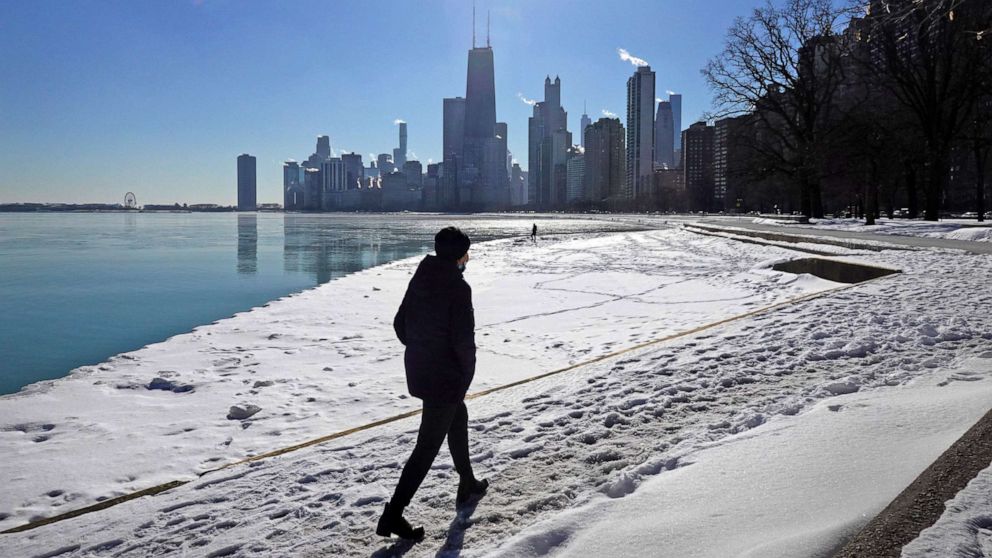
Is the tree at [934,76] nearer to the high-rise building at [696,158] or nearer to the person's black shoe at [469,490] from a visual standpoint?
the person's black shoe at [469,490]

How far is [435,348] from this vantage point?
330 cm

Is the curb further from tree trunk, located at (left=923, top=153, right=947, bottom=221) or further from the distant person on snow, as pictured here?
tree trunk, located at (left=923, top=153, right=947, bottom=221)

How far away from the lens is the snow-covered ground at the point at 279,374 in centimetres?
498

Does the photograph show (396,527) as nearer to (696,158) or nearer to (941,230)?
(941,230)

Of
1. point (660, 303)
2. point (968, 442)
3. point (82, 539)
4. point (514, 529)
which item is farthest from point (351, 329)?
point (968, 442)

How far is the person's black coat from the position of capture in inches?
129

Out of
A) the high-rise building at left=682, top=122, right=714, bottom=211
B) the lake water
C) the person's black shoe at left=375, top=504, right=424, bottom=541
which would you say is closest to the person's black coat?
the person's black shoe at left=375, top=504, right=424, bottom=541

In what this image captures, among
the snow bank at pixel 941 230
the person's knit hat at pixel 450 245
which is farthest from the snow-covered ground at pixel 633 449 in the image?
the snow bank at pixel 941 230

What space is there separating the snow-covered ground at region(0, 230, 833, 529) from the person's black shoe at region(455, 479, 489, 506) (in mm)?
2245

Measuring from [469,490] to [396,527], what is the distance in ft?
1.89

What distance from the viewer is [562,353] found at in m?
8.36

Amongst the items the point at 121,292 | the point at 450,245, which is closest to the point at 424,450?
the point at 450,245

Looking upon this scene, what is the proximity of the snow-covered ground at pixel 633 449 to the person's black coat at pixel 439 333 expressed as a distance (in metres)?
0.84

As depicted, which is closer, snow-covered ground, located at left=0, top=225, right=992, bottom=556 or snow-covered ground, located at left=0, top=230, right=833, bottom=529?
snow-covered ground, located at left=0, top=225, right=992, bottom=556
